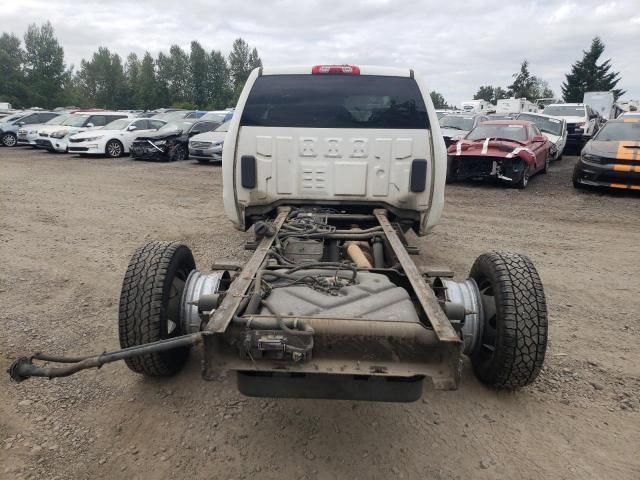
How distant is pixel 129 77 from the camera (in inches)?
3457

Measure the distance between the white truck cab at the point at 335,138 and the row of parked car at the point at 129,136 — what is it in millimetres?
10658

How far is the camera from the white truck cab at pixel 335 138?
14.5ft

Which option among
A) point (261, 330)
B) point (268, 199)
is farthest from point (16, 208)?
point (261, 330)

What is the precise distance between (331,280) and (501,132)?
34.3 ft

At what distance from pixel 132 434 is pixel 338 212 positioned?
2737 mm

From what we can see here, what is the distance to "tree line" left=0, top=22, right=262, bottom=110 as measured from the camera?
228 feet

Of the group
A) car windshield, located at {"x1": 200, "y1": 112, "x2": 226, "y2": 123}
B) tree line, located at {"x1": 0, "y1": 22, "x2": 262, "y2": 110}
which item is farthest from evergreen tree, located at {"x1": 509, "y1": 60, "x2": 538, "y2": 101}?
car windshield, located at {"x1": 200, "y1": 112, "x2": 226, "y2": 123}

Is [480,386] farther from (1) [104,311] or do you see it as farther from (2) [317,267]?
(1) [104,311]

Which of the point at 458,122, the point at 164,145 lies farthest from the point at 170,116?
the point at 458,122

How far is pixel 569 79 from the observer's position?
194 ft

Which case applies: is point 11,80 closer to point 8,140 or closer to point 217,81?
point 217,81

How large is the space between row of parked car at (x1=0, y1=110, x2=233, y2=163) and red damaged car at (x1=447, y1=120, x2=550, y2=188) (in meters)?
7.30

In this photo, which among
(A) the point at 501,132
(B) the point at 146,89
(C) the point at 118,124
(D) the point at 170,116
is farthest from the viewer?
(B) the point at 146,89

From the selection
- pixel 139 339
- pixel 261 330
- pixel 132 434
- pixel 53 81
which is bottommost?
pixel 132 434
